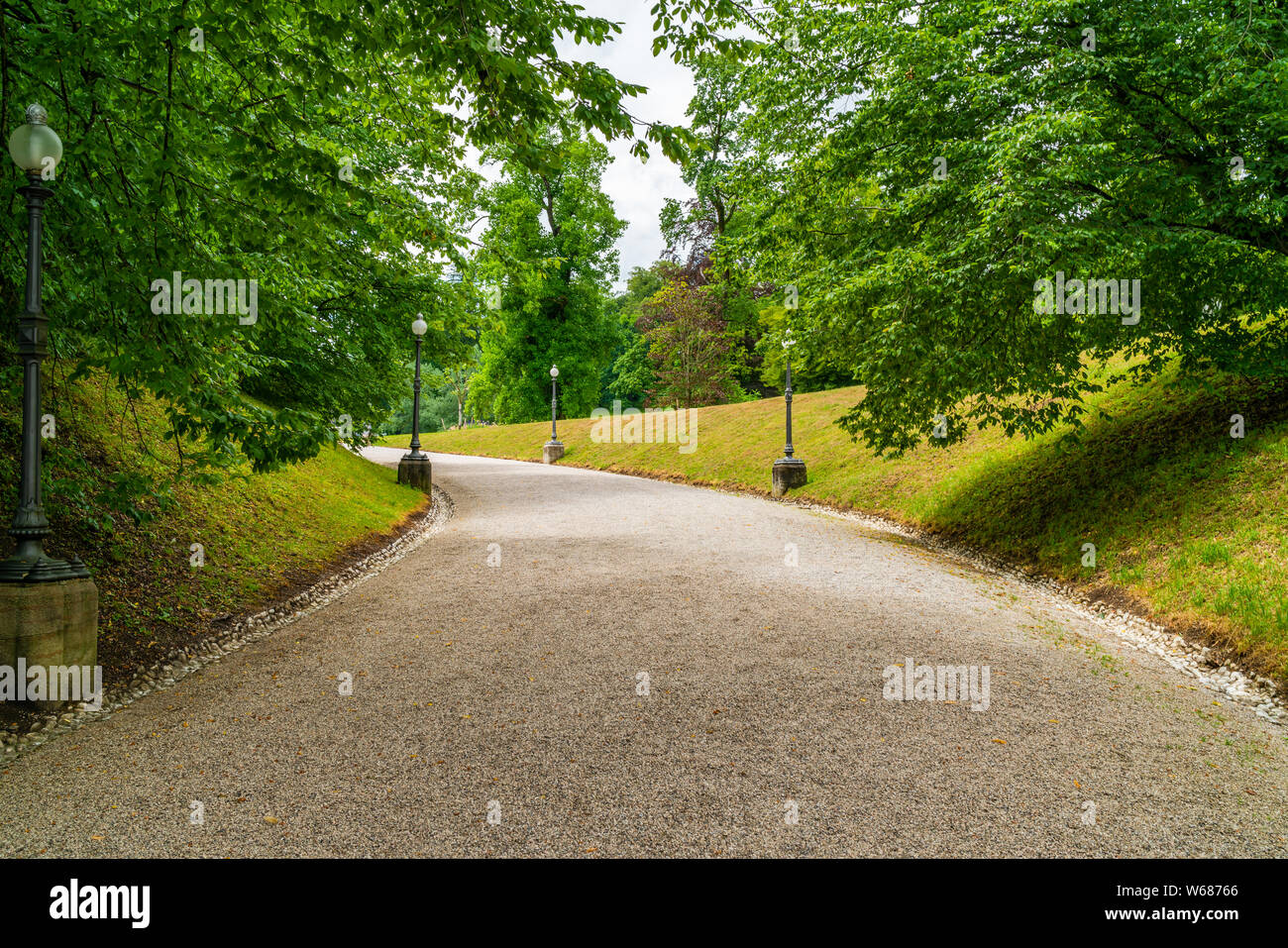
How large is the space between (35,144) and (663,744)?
216 inches

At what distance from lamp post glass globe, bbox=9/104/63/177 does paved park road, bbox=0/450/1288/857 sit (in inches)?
147

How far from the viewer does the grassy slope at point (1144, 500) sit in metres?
6.59

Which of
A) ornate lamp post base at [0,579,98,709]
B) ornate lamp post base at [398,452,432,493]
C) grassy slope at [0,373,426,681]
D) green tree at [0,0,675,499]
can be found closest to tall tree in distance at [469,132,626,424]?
ornate lamp post base at [398,452,432,493]

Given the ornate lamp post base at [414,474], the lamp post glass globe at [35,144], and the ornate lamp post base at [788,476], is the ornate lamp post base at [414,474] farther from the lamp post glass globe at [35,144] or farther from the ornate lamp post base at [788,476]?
the lamp post glass globe at [35,144]

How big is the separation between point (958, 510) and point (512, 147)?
1016 centimetres

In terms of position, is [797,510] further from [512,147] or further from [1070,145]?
[512,147]

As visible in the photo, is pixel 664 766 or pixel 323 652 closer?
pixel 664 766

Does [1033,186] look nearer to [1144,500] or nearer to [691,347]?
[1144,500]

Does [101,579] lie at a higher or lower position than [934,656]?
higher

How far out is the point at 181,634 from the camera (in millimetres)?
5953
